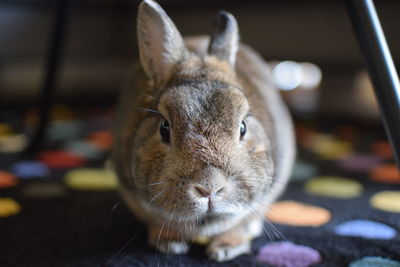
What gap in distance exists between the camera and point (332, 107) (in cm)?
236

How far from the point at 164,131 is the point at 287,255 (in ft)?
1.12

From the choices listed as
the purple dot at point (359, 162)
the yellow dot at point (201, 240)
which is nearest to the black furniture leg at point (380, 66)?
the yellow dot at point (201, 240)

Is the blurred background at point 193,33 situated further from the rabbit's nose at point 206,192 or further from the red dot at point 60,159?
the rabbit's nose at point 206,192

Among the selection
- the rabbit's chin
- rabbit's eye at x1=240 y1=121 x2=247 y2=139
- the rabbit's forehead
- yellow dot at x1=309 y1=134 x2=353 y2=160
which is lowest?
yellow dot at x1=309 y1=134 x2=353 y2=160

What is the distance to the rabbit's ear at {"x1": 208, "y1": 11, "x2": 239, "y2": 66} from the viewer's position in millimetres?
1108

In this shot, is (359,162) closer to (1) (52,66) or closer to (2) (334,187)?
(2) (334,187)

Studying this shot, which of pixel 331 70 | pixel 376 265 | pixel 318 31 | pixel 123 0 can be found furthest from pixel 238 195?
pixel 123 0

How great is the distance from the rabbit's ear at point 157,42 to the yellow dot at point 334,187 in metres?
0.55

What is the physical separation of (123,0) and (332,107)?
115cm

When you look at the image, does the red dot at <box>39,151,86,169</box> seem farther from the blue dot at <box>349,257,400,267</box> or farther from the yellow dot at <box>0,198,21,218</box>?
the blue dot at <box>349,257,400,267</box>

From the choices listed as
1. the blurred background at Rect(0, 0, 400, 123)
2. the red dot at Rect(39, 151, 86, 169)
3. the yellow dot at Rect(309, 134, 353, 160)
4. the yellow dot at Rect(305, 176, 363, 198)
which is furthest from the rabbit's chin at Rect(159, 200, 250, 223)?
the blurred background at Rect(0, 0, 400, 123)

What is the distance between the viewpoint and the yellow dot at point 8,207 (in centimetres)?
117

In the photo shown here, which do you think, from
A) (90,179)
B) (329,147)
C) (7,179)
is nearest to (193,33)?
(329,147)

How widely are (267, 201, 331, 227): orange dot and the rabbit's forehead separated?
12.9 inches
